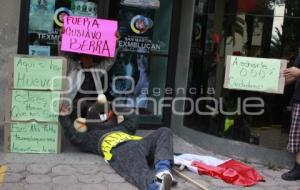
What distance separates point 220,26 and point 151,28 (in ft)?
3.93

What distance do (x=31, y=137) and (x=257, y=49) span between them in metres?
2.76

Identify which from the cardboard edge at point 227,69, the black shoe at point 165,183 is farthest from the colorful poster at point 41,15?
the black shoe at point 165,183

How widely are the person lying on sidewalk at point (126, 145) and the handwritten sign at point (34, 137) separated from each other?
0.52ft

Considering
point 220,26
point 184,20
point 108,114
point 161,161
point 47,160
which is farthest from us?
point 184,20

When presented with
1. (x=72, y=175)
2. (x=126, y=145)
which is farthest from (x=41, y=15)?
(x=72, y=175)

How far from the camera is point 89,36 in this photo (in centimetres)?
636

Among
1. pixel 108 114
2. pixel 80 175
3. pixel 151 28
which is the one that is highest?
pixel 151 28

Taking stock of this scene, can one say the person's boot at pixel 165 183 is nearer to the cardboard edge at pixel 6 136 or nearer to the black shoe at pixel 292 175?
the black shoe at pixel 292 175

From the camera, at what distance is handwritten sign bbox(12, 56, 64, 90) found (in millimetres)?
5961

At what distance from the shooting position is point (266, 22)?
6.20 meters

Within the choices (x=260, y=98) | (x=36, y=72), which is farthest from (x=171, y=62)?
(x=36, y=72)

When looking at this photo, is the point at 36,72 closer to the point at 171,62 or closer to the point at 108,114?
the point at 108,114

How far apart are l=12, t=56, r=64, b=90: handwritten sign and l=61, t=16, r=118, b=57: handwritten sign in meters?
0.33

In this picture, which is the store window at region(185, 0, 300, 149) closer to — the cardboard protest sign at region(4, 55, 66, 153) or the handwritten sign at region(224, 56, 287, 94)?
the handwritten sign at region(224, 56, 287, 94)
